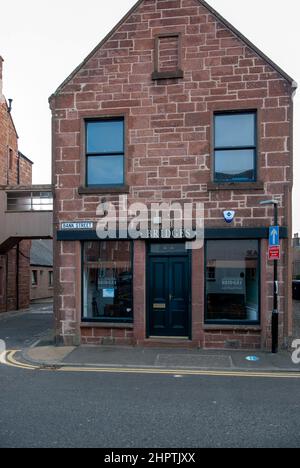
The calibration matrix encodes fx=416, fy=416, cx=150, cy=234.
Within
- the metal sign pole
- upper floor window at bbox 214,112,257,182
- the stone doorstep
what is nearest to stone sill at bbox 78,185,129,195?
upper floor window at bbox 214,112,257,182

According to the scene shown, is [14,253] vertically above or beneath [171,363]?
above

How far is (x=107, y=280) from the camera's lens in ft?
38.1

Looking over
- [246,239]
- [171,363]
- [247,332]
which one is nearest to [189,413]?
[171,363]

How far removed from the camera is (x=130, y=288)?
1139cm

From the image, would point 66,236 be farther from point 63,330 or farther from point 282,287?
point 282,287

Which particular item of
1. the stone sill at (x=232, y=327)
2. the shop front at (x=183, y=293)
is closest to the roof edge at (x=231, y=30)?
the shop front at (x=183, y=293)

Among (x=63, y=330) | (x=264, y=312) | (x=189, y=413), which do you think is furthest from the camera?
(x=63, y=330)

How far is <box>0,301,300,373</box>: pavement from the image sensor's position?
9.01m

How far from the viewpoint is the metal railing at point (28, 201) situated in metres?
19.8

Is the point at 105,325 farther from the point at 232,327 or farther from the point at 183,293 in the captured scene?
the point at 232,327

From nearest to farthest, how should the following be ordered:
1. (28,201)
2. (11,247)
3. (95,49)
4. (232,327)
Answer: (232,327) → (95,49) → (28,201) → (11,247)

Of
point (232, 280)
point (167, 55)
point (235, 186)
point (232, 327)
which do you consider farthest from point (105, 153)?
point (232, 327)

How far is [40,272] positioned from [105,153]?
80.2 ft
